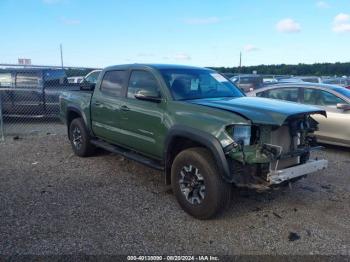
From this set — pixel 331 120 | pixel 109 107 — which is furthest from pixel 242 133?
pixel 331 120

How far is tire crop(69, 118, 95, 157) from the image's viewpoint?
286 inches

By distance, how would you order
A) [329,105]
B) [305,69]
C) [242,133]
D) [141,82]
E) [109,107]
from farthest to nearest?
1. [305,69]
2. [329,105]
3. [109,107]
4. [141,82]
5. [242,133]

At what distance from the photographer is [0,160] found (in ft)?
24.4

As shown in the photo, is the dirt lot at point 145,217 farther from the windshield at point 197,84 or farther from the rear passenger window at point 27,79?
the rear passenger window at point 27,79

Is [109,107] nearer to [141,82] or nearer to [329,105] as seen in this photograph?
[141,82]

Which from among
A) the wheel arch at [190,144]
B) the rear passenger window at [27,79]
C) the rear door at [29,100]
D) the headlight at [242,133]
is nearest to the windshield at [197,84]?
the wheel arch at [190,144]

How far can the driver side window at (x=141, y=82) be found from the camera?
5406 millimetres

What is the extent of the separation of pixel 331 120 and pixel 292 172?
419cm

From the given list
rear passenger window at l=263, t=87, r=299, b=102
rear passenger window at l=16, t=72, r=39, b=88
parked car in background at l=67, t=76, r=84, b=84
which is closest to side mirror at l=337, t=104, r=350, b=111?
rear passenger window at l=263, t=87, r=299, b=102

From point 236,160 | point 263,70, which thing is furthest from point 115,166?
point 263,70

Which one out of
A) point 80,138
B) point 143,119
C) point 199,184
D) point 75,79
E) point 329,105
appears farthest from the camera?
point 75,79

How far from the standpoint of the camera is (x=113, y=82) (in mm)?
Answer: 6363

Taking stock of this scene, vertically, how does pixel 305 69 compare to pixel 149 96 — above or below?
above

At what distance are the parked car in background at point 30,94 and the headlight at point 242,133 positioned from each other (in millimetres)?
8020
